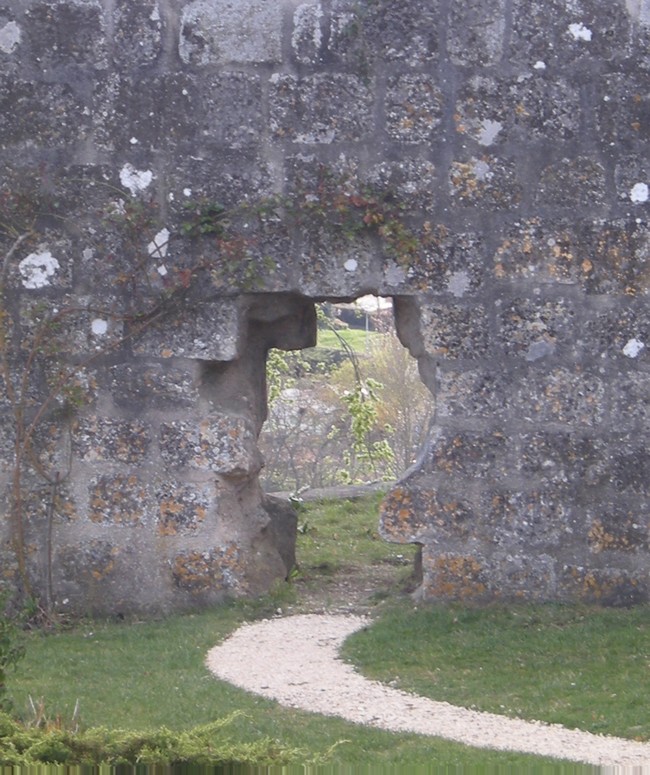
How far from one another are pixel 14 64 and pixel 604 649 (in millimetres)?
4079

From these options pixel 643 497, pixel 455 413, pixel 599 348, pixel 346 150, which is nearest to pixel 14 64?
pixel 346 150

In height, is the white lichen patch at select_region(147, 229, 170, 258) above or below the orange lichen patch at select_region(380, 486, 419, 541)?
above

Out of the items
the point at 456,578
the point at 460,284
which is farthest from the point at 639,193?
the point at 456,578

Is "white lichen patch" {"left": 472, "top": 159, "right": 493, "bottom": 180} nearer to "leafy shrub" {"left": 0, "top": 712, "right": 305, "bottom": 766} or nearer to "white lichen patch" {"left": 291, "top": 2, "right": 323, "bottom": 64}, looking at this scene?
"white lichen patch" {"left": 291, "top": 2, "right": 323, "bottom": 64}

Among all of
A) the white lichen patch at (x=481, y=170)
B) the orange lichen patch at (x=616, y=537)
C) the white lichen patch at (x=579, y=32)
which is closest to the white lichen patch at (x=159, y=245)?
the white lichen patch at (x=481, y=170)

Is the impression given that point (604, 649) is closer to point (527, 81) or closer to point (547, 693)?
point (547, 693)

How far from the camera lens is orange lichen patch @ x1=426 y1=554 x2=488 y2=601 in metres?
6.54

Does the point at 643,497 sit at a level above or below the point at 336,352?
below

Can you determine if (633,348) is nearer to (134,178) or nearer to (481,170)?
(481,170)

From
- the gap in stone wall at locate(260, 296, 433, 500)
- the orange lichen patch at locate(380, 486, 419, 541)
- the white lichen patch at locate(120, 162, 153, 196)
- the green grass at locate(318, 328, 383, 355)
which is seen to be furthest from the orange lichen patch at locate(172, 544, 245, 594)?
the green grass at locate(318, 328, 383, 355)

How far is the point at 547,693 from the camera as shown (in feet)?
17.3

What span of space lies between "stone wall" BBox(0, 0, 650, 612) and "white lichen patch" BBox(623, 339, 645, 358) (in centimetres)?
3

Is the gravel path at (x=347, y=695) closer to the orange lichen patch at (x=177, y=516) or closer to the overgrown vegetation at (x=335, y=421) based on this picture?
the orange lichen patch at (x=177, y=516)

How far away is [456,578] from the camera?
21.5ft
